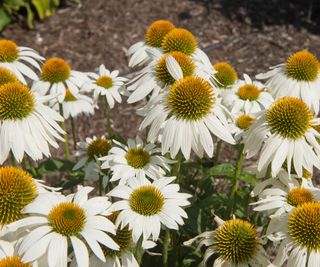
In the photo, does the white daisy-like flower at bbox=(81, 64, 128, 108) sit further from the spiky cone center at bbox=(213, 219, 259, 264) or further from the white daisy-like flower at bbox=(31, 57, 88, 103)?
the spiky cone center at bbox=(213, 219, 259, 264)

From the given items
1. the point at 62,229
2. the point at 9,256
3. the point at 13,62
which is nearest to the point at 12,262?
the point at 9,256

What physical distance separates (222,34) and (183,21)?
1.60 ft

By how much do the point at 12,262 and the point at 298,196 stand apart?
3.49 feet

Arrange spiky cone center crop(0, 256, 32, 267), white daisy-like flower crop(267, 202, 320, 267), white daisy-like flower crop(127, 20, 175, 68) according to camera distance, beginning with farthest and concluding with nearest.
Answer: white daisy-like flower crop(127, 20, 175, 68) → white daisy-like flower crop(267, 202, 320, 267) → spiky cone center crop(0, 256, 32, 267)

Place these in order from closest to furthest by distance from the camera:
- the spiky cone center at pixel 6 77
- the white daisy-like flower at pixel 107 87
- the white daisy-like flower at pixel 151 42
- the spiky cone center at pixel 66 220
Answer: the spiky cone center at pixel 66 220 → the spiky cone center at pixel 6 77 → the white daisy-like flower at pixel 151 42 → the white daisy-like flower at pixel 107 87

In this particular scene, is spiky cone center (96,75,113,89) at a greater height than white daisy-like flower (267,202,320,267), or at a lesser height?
lesser

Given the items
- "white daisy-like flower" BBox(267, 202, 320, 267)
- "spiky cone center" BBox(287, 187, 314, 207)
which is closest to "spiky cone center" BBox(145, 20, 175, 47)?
"spiky cone center" BBox(287, 187, 314, 207)

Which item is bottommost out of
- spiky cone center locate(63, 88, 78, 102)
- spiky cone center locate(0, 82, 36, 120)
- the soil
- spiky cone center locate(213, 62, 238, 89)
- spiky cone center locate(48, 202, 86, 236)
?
the soil

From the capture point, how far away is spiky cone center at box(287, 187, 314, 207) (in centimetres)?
191

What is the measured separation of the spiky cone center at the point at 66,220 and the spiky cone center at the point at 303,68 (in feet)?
4.60

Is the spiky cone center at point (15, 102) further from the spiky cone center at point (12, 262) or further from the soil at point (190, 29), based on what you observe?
the soil at point (190, 29)

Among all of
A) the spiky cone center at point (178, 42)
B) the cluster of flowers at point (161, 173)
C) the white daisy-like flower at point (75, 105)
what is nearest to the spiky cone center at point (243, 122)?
the cluster of flowers at point (161, 173)

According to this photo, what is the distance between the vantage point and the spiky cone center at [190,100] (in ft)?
6.59

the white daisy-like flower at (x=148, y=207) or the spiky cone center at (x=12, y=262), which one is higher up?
the spiky cone center at (x=12, y=262)
